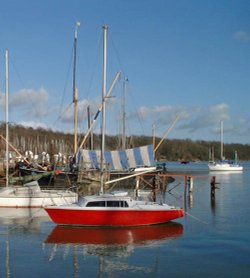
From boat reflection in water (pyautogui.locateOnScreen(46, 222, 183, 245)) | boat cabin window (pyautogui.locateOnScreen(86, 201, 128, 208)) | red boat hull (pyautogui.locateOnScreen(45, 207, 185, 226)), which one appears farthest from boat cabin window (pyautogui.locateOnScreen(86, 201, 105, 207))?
Answer: boat reflection in water (pyautogui.locateOnScreen(46, 222, 183, 245))

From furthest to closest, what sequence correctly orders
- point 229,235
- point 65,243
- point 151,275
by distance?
1. point 229,235
2. point 65,243
3. point 151,275

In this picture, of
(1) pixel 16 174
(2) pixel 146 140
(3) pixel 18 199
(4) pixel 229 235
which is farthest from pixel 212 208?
(2) pixel 146 140

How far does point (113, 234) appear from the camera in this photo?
98.8 ft

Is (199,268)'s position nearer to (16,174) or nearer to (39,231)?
(39,231)

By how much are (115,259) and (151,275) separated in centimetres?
325

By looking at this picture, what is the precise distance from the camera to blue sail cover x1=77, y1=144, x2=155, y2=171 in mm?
48000

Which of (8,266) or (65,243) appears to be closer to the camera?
(8,266)

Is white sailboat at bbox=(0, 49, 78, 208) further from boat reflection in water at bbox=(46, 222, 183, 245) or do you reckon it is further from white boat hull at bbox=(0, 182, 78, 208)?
boat reflection in water at bbox=(46, 222, 183, 245)

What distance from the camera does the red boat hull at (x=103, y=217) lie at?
31.7m

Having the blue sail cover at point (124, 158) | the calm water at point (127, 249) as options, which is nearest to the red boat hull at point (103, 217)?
the calm water at point (127, 249)

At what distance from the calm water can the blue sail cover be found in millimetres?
11069

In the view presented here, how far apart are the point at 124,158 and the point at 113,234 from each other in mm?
20322

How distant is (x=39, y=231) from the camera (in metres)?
31.5

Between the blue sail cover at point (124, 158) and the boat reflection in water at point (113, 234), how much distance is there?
15000 millimetres
